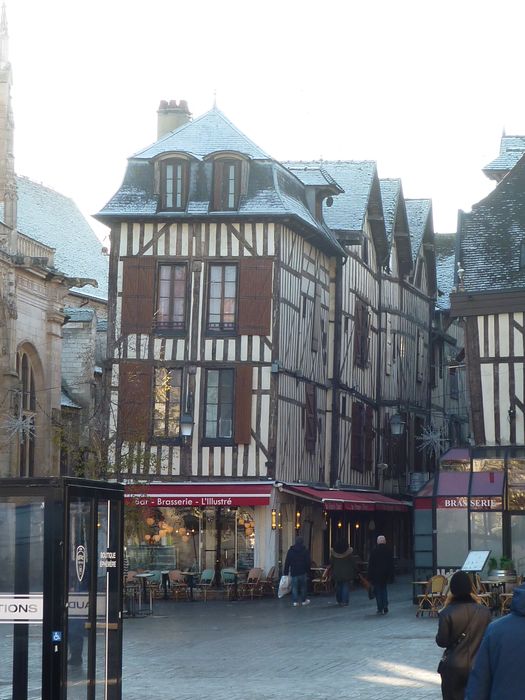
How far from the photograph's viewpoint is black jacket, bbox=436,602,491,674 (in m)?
9.31

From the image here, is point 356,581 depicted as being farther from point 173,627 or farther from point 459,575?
point 459,575

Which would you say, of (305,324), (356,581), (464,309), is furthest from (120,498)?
(356,581)

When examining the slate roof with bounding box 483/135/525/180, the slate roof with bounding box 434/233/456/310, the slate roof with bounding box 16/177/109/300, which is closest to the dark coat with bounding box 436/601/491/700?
the slate roof with bounding box 483/135/525/180

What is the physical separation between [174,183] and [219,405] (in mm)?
4888

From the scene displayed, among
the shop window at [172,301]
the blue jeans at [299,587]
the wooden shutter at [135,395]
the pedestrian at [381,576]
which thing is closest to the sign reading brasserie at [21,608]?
the pedestrian at [381,576]

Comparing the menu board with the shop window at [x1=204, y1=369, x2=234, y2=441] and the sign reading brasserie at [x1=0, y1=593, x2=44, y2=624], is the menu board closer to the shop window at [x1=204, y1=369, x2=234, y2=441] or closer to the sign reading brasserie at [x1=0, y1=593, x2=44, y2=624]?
the shop window at [x1=204, y1=369, x2=234, y2=441]

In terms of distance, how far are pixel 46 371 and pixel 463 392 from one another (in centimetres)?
1882

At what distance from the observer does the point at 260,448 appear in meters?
31.2

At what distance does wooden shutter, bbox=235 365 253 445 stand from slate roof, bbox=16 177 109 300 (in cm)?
1230

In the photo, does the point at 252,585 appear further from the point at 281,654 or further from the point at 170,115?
the point at 170,115

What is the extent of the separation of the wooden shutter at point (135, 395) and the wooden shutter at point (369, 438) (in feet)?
31.1

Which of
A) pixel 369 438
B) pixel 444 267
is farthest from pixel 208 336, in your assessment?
pixel 444 267

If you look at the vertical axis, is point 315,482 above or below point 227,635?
above

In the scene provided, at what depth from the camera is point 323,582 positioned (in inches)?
1241
